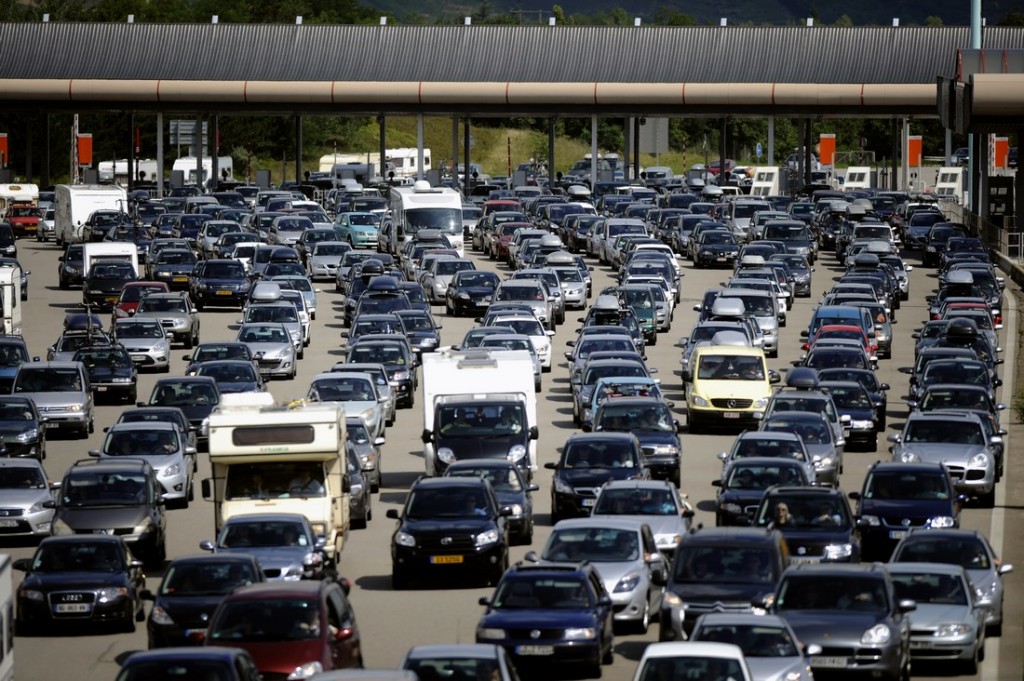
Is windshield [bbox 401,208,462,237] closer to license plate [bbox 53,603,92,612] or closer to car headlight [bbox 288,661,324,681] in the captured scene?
license plate [bbox 53,603,92,612]

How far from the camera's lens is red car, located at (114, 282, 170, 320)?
189 ft

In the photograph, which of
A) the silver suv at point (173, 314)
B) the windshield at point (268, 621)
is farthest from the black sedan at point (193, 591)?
the silver suv at point (173, 314)

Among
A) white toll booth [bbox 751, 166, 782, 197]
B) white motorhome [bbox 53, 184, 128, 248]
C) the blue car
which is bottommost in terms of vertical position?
the blue car

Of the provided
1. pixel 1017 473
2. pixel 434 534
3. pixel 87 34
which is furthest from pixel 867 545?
pixel 87 34

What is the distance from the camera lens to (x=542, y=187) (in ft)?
364

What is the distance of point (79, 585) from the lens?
26250mm

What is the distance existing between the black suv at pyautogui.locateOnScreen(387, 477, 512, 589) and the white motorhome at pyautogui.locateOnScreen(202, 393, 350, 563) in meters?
1.26

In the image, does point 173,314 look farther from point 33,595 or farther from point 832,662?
point 832,662

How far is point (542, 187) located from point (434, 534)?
83107 mm

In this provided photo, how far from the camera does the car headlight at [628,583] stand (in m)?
25.8

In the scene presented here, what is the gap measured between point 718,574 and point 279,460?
25.3 ft

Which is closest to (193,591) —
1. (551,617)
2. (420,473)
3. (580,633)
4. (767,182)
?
(551,617)

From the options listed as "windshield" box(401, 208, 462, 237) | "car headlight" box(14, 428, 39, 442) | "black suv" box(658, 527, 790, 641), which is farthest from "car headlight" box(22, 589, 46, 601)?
"windshield" box(401, 208, 462, 237)

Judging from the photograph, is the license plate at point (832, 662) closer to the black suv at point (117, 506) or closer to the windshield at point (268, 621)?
the windshield at point (268, 621)
